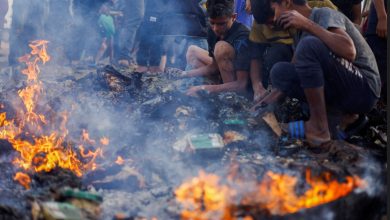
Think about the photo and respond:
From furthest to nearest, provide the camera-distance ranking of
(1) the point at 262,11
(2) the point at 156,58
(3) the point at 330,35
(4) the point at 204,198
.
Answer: (2) the point at 156,58 < (1) the point at 262,11 < (3) the point at 330,35 < (4) the point at 204,198

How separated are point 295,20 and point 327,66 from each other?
1.76ft

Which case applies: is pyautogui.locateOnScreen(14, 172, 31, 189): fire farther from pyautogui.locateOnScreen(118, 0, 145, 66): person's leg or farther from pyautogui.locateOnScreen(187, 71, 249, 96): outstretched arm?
pyautogui.locateOnScreen(118, 0, 145, 66): person's leg

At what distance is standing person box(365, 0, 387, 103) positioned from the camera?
5.16 m

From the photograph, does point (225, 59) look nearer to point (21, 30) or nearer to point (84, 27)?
point (21, 30)

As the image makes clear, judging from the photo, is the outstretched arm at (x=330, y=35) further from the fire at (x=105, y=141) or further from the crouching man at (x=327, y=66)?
the fire at (x=105, y=141)

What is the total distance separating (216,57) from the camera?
19.4 ft

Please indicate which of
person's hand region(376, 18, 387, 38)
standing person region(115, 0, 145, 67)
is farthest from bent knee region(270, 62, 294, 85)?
standing person region(115, 0, 145, 67)

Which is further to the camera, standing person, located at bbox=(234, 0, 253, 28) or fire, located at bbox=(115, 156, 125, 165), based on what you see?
standing person, located at bbox=(234, 0, 253, 28)

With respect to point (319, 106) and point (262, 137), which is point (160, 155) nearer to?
point (262, 137)

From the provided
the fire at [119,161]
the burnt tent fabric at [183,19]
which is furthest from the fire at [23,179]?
the burnt tent fabric at [183,19]

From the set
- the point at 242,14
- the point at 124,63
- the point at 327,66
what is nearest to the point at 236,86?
the point at 327,66

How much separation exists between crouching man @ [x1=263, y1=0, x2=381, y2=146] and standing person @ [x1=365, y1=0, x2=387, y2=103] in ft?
3.79

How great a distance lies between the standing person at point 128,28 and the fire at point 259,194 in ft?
19.6

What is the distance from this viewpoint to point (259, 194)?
318 centimetres
